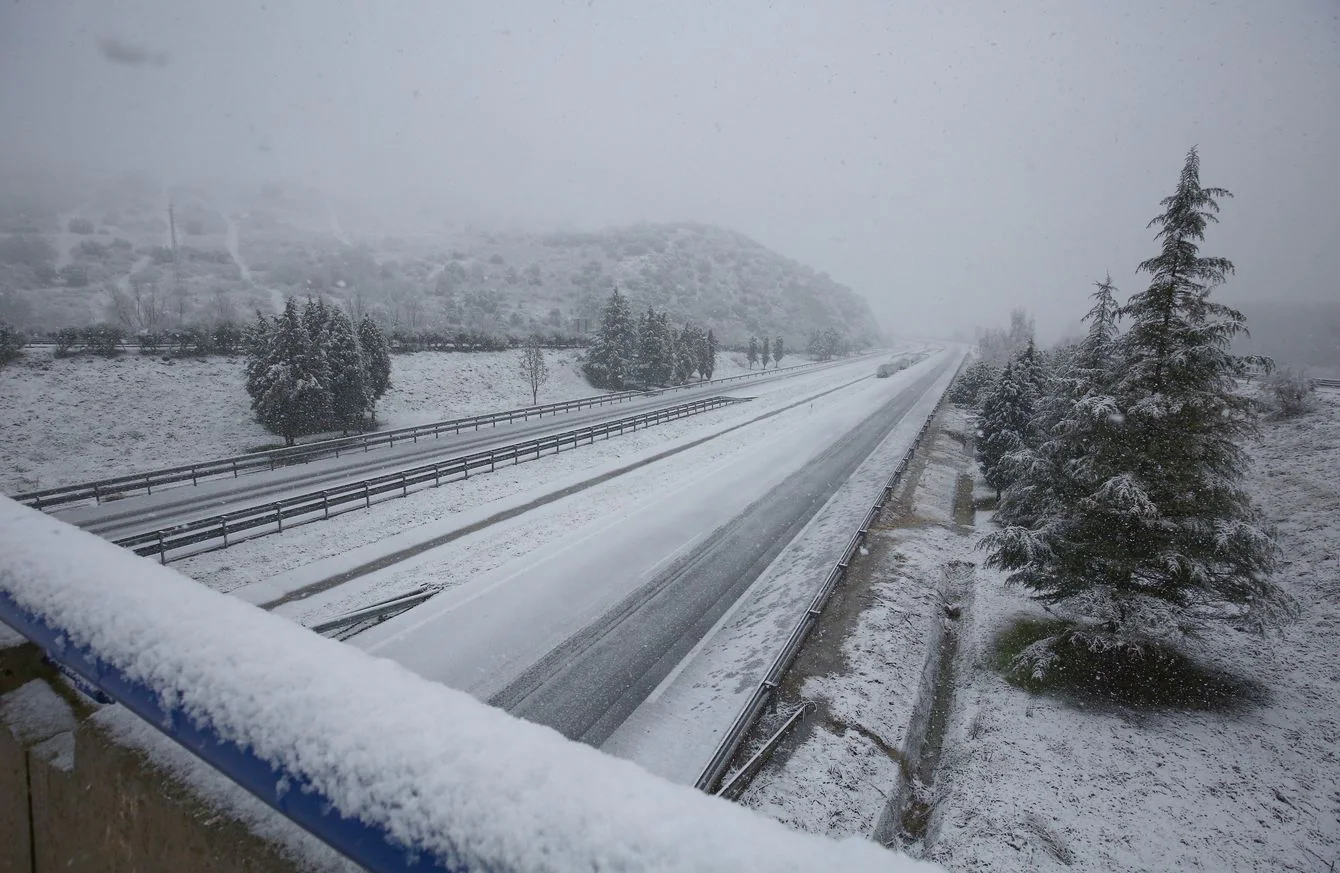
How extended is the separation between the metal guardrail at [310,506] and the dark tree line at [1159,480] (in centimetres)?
2062

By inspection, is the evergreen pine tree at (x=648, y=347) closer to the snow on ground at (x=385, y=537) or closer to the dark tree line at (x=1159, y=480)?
the snow on ground at (x=385, y=537)

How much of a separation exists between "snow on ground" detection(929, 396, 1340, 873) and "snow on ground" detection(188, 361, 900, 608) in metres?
Answer: 12.9

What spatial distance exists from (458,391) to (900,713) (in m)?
45.1

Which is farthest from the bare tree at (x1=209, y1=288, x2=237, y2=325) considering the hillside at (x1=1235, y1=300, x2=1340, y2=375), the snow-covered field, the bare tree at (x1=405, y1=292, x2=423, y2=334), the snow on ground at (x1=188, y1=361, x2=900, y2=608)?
the hillside at (x1=1235, y1=300, x2=1340, y2=375)

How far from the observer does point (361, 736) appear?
102cm

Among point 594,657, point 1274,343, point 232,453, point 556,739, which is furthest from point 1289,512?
point 1274,343

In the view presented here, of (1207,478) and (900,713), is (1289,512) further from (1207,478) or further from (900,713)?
(900,713)

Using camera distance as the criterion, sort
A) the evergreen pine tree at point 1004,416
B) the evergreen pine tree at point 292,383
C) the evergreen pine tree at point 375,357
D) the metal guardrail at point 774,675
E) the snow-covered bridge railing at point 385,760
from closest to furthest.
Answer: the snow-covered bridge railing at point 385,760 → the metal guardrail at point 774,675 → the evergreen pine tree at point 1004,416 → the evergreen pine tree at point 292,383 → the evergreen pine tree at point 375,357

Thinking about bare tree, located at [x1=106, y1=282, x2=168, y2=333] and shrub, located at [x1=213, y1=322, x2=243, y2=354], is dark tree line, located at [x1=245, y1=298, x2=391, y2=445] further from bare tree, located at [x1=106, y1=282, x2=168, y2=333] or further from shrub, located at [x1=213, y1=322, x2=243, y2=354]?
bare tree, located at [x1=106, y1=282, x2=168, y2=333]

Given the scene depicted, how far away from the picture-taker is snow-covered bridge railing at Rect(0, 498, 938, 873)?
2.75 feet

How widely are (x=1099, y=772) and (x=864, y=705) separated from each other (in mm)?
3762

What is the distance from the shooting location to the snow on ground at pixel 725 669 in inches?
387

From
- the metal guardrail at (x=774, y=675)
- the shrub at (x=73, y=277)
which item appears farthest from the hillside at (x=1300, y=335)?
the shrub at (x=73, y=277)

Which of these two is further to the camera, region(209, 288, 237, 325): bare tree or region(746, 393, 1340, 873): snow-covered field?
region(209, 288, 237, 325): bare tree
